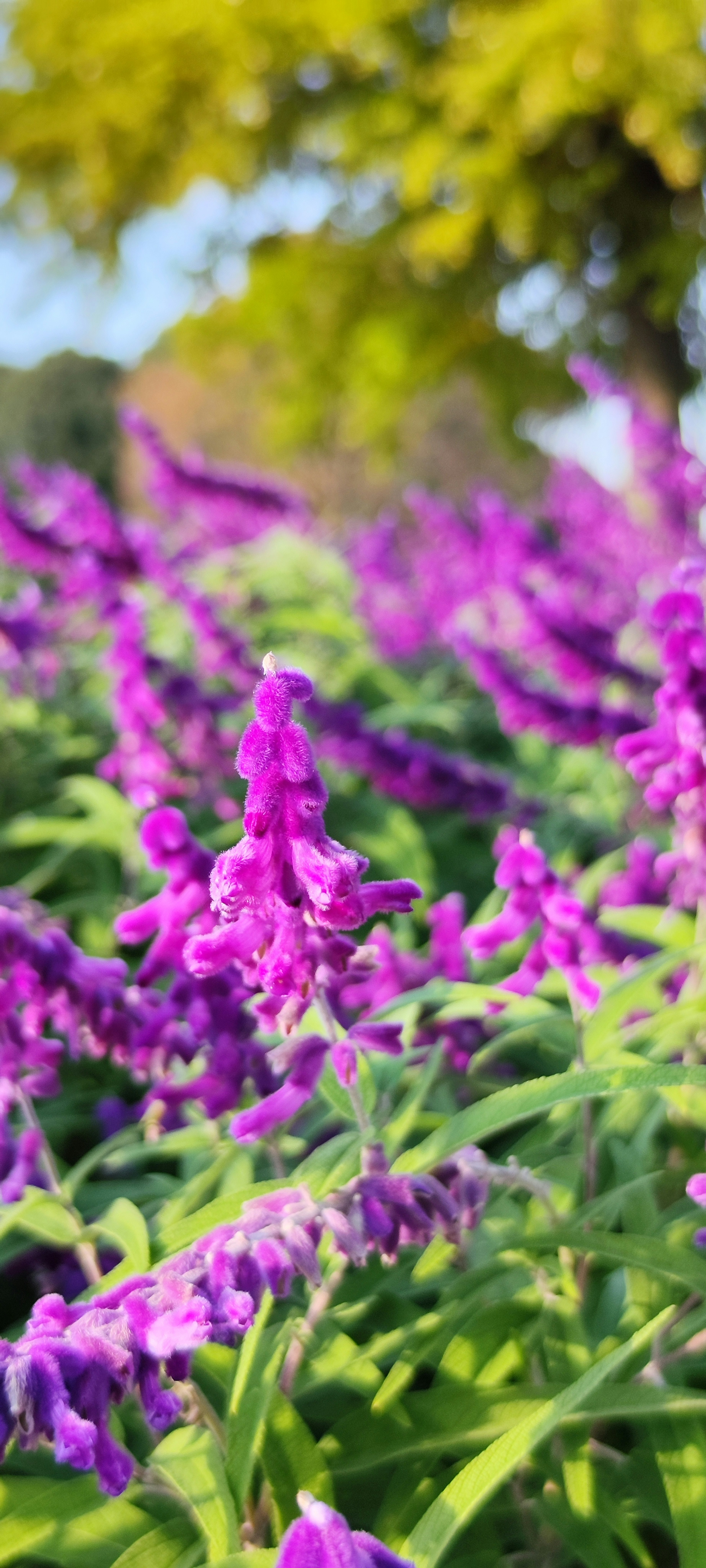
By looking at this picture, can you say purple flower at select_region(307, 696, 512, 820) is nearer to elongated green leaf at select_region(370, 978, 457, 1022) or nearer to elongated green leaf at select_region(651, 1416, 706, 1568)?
elongated green leaf at select_region(370, 978, 457, 1022)

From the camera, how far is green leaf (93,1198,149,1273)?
1367 millimetres

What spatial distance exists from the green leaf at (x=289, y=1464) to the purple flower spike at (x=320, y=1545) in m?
0.44

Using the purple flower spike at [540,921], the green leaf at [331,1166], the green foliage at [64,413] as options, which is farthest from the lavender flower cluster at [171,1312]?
the green foliage at [64,413]

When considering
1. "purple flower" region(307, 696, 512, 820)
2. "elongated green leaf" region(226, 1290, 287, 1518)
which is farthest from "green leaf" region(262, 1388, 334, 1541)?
"purple flower" region(307, 696, 512, 820)

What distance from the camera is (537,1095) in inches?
46.4

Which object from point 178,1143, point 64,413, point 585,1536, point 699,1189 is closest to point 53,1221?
point 178,1143

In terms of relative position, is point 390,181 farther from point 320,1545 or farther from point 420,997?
point 320,1545

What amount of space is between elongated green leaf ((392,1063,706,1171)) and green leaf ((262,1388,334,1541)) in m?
0.31

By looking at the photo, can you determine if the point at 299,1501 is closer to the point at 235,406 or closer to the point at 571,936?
the point at 571,936

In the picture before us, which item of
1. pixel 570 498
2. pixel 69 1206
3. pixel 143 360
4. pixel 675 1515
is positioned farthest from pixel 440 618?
pixel 143 360

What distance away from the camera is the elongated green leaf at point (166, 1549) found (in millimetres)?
1228

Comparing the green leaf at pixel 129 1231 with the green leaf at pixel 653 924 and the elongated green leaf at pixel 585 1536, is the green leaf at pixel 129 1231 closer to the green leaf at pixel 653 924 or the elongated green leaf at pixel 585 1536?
the elongated green leaf at pixel 585 1536

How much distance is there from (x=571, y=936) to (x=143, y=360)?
3014 centimetres

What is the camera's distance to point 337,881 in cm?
104
